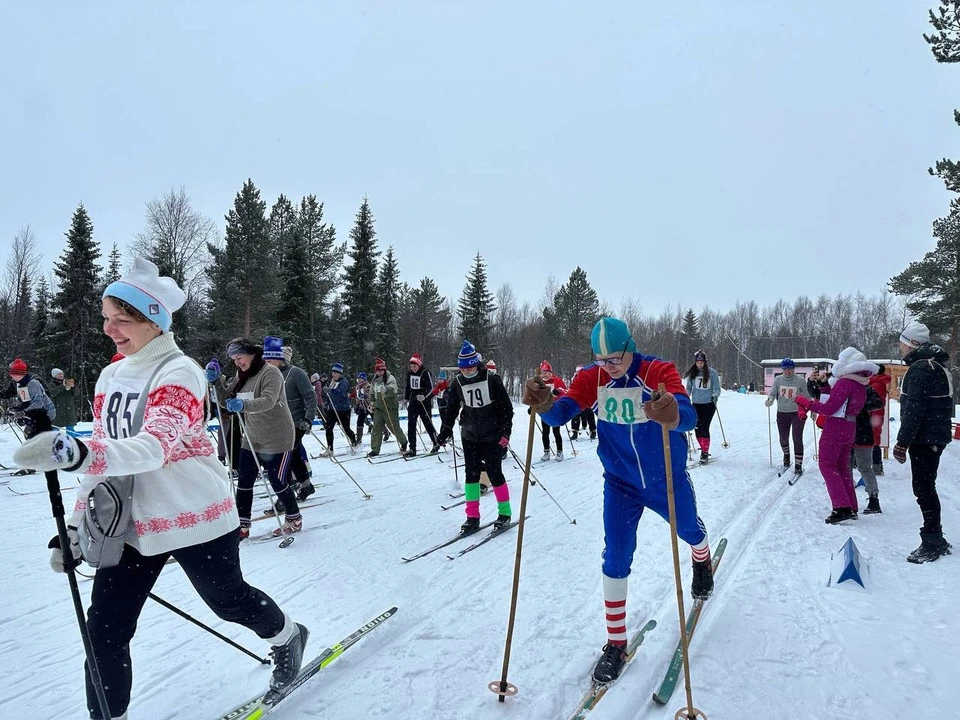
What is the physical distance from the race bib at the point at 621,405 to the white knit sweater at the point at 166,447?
2.16 metres

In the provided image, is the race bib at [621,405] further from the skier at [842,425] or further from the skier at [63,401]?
the skier at [63,401]

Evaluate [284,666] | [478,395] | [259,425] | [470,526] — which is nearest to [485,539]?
[470,526]

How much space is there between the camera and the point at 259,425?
18.0 ft

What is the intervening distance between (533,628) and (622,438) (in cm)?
144

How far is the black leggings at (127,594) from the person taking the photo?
2.22m

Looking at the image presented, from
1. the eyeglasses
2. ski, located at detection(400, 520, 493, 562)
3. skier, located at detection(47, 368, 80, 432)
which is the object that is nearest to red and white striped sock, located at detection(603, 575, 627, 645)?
the eyeglasses

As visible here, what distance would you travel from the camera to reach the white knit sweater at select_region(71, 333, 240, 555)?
213 centimetres

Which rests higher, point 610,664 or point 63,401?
point 63,401

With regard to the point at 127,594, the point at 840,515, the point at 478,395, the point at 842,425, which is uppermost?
the point at 478,395

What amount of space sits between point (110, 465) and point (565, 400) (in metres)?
2.40

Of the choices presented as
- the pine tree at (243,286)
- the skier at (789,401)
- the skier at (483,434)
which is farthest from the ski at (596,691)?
the pine tree at (243,286)

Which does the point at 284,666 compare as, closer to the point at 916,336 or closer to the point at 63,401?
the point at 916,336

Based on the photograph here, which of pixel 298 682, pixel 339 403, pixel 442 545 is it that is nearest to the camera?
pixel 298 682

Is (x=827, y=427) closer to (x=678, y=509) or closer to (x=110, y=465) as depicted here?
(x=678, y=509)
